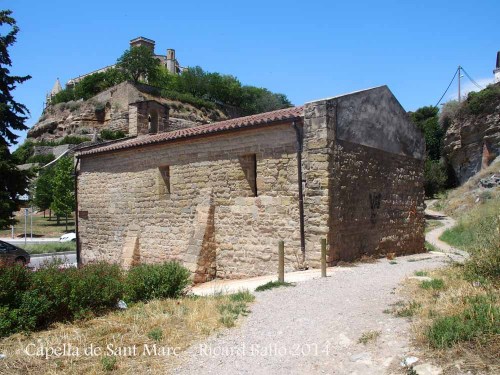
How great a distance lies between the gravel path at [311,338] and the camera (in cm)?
468

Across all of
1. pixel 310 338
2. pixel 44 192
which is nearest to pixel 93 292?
pixel 310 338

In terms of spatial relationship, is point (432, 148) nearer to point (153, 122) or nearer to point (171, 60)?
point (153, 122)

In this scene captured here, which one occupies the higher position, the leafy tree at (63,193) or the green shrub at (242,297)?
the leafy tree at (63,193)

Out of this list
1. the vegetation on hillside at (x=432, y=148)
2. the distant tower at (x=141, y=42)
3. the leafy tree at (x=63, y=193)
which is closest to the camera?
the vegetation on hillside at (x=432, y=148)

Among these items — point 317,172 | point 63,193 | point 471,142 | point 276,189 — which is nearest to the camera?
point 317,172

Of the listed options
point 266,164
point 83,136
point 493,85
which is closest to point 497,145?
point 493,85

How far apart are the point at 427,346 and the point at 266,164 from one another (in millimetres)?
6898

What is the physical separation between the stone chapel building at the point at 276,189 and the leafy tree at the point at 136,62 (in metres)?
42.8

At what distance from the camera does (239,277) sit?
37.0 feet

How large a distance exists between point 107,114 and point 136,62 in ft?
28.1

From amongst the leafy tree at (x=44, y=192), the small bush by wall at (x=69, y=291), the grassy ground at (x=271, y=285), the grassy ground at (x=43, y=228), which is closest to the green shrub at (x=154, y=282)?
the small bush by wall at (x=69, y=291)

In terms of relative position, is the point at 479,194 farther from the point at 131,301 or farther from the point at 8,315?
the point at 8,315

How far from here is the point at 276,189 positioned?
34.9 ft

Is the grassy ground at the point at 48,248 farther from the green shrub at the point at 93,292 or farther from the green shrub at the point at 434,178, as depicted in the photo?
the green shrub at the point at 434,178
